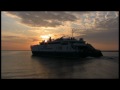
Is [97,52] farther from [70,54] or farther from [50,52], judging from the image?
[50,52]

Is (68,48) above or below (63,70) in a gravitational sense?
above

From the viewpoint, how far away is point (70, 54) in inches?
740

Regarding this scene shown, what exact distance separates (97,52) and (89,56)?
1111 millimetres

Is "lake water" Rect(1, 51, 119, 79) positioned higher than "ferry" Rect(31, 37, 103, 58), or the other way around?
"ferry" Rect(31, 37, 103, 58)

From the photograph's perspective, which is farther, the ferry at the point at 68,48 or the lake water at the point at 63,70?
the ferry at the point at 68,48

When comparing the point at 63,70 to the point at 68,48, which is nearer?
the point at 63,70

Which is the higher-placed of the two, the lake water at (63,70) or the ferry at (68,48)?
the ferry at (68,48)

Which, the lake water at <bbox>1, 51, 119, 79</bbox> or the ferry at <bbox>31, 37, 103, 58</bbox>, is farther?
the ferry at <bbox>31, 37, 103, 58</bbox>
